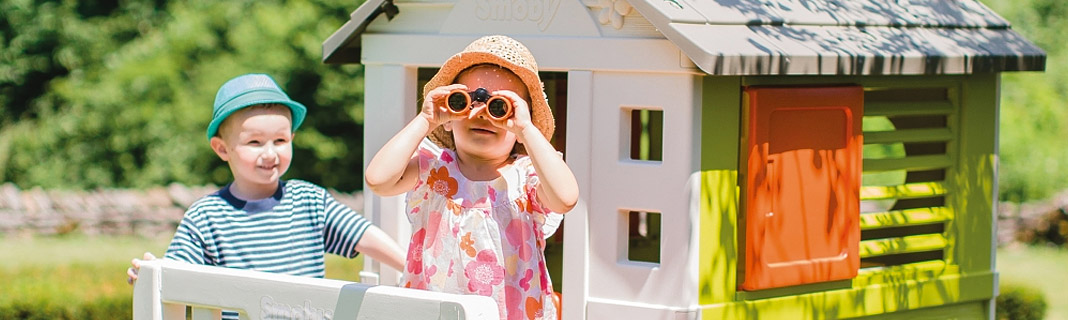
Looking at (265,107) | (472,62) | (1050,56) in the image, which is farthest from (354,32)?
(1050,56)

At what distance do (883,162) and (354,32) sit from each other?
196cm

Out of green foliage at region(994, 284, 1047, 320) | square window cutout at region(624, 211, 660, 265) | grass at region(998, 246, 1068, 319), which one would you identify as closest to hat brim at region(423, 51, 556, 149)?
square window cutout at region(624, 211, 660, 265)

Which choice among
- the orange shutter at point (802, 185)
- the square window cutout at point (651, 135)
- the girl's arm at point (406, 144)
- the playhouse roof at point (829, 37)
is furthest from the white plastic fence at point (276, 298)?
the square window cutout at point (651, 135)

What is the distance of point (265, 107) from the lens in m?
4.46

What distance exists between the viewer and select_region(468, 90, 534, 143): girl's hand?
347 centimetres

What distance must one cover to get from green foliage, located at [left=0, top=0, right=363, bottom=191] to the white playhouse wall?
8.07 m

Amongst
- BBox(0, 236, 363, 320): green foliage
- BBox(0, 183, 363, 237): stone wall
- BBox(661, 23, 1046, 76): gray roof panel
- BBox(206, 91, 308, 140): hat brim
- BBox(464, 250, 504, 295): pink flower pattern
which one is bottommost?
BBox(0, 236, 363, 320): green foliage

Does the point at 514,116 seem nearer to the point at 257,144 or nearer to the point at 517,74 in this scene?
the point at 517,74

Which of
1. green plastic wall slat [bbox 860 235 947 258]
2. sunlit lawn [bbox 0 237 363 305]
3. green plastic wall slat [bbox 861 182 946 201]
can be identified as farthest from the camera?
sunlit lawn [bbox 0 237 363 305]

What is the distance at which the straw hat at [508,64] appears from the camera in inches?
145

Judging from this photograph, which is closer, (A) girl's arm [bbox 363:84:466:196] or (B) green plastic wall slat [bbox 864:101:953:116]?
(A) girl's arm [bbox 363:84:466:196]

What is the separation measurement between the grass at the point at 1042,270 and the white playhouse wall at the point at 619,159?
4776mm

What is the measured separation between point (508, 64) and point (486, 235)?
18.5 inches

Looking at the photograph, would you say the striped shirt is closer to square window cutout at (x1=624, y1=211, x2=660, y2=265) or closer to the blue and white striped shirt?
the blue and white striped shirt
